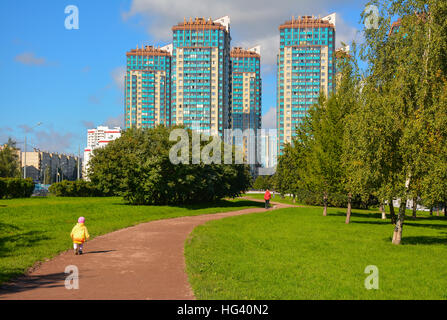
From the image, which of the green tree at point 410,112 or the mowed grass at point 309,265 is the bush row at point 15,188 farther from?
the green tree at point 410,112

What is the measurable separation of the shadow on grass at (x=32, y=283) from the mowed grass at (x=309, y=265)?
126 inches

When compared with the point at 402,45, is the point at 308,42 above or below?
above

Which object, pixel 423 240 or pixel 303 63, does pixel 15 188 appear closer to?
pixel 423 240

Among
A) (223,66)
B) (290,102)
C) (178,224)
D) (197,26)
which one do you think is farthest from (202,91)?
(178,224)

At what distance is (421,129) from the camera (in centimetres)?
1650

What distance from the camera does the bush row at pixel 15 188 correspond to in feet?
137

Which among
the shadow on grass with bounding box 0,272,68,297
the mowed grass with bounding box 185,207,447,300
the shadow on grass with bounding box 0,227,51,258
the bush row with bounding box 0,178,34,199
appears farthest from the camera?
the bush row with bounding box 0,178,34,199

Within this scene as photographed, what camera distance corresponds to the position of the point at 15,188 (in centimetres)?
4338

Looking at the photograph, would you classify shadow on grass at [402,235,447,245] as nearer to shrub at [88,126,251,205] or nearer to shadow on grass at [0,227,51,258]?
shadow on grass at [0,227,51,258]

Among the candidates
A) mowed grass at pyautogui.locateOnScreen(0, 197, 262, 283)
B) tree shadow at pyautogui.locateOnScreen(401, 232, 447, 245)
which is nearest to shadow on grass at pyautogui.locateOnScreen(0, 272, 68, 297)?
mowed grass at pyautogui.locateOnScreen(0, 197, 262, 283)

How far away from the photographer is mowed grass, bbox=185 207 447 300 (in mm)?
9031

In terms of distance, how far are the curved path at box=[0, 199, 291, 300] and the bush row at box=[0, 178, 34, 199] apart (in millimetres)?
30512
